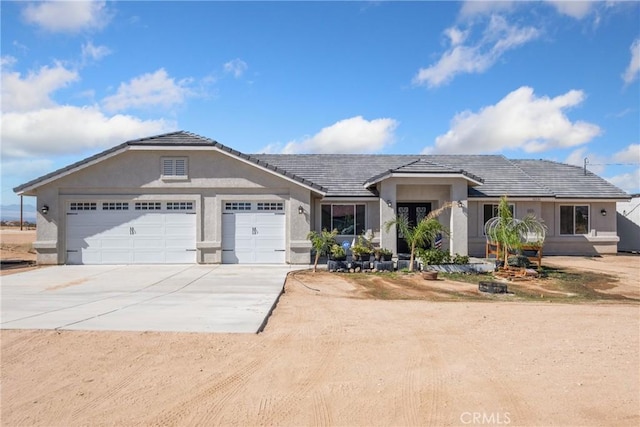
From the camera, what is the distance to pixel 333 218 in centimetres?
1897

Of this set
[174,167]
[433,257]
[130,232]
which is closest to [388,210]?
[433,257]

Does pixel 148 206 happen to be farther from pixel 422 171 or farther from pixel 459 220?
pixel 459 220

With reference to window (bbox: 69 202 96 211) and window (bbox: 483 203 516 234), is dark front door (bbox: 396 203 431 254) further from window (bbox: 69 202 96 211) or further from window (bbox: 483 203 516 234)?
window (bbox: 69 202 96 211)

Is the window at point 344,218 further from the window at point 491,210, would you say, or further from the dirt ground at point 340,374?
the dirt ground at point 340,374

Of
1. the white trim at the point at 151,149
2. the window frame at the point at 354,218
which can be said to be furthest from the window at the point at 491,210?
the white trim at the point at 151,149

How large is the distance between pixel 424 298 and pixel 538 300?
8.82 ft

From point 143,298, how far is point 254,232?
6.90 m

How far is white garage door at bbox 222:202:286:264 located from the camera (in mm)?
16031

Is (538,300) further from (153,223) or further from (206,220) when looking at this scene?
(153,223)

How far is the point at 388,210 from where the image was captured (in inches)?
680

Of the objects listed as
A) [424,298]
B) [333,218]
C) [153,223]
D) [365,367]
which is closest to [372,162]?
[333,218]

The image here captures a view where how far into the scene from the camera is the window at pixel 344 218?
1881 cm

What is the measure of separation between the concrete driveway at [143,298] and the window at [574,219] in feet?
48.0

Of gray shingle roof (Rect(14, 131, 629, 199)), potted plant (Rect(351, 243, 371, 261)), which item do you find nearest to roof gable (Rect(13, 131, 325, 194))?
gray shingle roof (Rect(14, 131, 629, 199))
